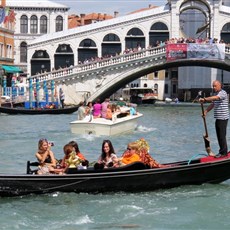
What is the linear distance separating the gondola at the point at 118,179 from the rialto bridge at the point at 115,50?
15.6 metres

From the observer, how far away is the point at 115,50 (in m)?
25.3

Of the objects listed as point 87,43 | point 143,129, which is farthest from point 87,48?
point 143,129

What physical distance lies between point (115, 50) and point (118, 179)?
19.7 metres

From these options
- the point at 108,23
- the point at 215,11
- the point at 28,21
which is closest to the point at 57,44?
the point at 108,23

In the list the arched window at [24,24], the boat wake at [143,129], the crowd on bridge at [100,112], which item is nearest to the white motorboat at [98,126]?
the crowd on bridge at [100,112]

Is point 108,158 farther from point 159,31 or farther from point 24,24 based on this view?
point 24,24

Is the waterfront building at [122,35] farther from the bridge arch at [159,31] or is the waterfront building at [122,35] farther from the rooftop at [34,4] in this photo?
the rooftop at [34,4]

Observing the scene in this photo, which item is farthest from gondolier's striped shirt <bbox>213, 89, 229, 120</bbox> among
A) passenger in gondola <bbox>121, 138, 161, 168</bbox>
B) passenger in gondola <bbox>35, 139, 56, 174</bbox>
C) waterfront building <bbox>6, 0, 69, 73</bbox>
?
waterfront building <bbox>6, 0, 69, 73</bbox>

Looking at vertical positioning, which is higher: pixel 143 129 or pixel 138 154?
pixel 138 154

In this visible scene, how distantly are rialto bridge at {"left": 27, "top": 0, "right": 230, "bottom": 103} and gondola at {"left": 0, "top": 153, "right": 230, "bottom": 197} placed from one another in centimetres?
1562

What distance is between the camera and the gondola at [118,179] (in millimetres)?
5672

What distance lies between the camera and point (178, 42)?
21.9 metres

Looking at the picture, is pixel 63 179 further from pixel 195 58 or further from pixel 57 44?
pixel 57 44

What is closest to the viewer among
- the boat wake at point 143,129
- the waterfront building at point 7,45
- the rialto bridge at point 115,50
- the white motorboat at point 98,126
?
the white motorboat at point 98,126
